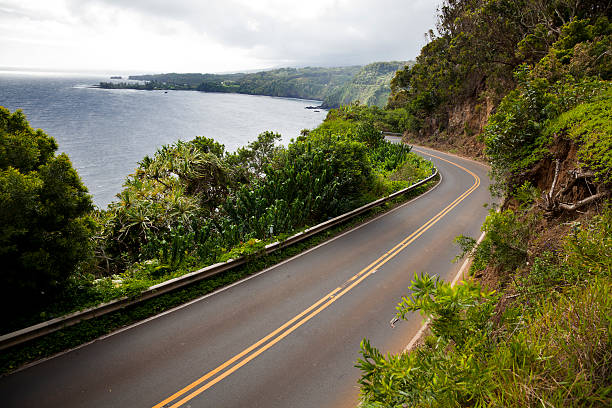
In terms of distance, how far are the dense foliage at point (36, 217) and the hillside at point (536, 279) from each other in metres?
6.65

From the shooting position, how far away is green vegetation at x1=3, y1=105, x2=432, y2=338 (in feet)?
25.1

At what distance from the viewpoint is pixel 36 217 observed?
5891 millimetres

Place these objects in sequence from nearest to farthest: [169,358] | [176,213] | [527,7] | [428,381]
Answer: [428,381]
[169,358]
[176,213]
[527,7]

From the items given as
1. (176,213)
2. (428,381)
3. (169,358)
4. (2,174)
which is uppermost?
(2,174)

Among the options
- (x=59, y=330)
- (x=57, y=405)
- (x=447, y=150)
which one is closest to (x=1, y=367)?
(x=59, y=330)

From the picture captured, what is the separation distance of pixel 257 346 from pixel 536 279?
5.66 m

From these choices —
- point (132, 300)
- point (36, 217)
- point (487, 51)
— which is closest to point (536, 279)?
point (132, 300)

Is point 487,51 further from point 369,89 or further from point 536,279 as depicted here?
point 369,89

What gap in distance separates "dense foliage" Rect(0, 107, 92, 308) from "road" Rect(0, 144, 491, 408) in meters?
1.69

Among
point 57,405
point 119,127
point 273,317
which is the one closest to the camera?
point 57,405

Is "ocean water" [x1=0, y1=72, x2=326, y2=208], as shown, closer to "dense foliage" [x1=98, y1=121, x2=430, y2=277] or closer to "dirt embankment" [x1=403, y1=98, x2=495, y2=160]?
"dense foliage" [x1=98, y1=121, x2=430, y2=277]

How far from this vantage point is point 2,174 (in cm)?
542

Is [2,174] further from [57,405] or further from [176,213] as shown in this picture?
[176,213]

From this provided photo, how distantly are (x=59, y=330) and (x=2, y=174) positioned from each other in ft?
11.3
